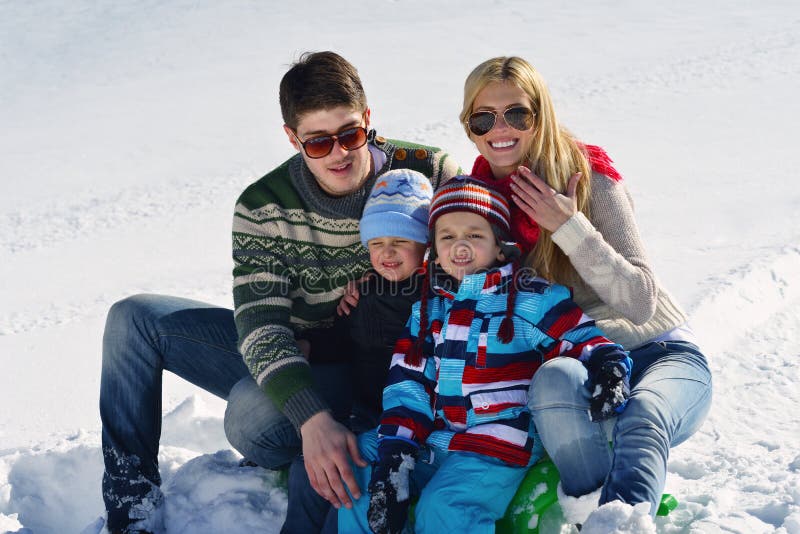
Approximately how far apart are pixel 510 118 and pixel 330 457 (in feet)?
3.81

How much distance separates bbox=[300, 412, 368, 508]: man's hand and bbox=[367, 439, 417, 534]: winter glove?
0.08 m

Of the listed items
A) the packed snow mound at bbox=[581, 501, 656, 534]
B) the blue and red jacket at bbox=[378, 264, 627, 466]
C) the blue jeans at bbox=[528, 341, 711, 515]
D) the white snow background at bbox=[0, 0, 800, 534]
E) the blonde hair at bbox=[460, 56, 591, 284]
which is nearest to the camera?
the packed snow mound at bbox=[581, 501, 656, 534]

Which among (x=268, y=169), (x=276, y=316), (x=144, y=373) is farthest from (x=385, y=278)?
(x=268, y=169)

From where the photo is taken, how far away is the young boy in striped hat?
2342mm

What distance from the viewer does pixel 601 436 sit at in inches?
91.0

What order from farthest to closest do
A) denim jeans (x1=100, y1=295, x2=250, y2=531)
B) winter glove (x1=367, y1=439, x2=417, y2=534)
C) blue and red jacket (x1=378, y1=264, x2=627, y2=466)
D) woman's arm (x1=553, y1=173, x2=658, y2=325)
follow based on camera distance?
denim jeans (x1=100, y1=295, x2=250, y2=531) < woman's arm (x1=553, y1=173, x2=658, y2=325) < blue and red jacket (x1=378, y1=264, x2=627, y2=466) < winter glove (x1=367, y1=439, x2=417, y2=534)

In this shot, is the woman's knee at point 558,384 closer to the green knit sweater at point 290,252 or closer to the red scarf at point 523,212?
the red scarf at point 523,212

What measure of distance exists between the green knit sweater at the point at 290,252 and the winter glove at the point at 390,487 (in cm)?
51

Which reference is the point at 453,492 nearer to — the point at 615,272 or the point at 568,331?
the point at 568,331

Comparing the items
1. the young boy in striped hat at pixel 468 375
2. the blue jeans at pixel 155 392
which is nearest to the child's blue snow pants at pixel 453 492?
the young boy in striped hat at pixel 468 375

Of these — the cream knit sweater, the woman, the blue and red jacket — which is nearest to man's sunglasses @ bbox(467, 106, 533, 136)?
the woman

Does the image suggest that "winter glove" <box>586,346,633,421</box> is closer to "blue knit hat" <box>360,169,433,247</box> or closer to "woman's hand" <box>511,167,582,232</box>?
"woman's hand" <box>511,167,582,232</box>

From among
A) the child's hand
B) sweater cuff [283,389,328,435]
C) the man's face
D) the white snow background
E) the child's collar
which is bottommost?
the white snow background

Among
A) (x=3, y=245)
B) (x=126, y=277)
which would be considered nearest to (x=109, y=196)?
(x=3, y=245)
